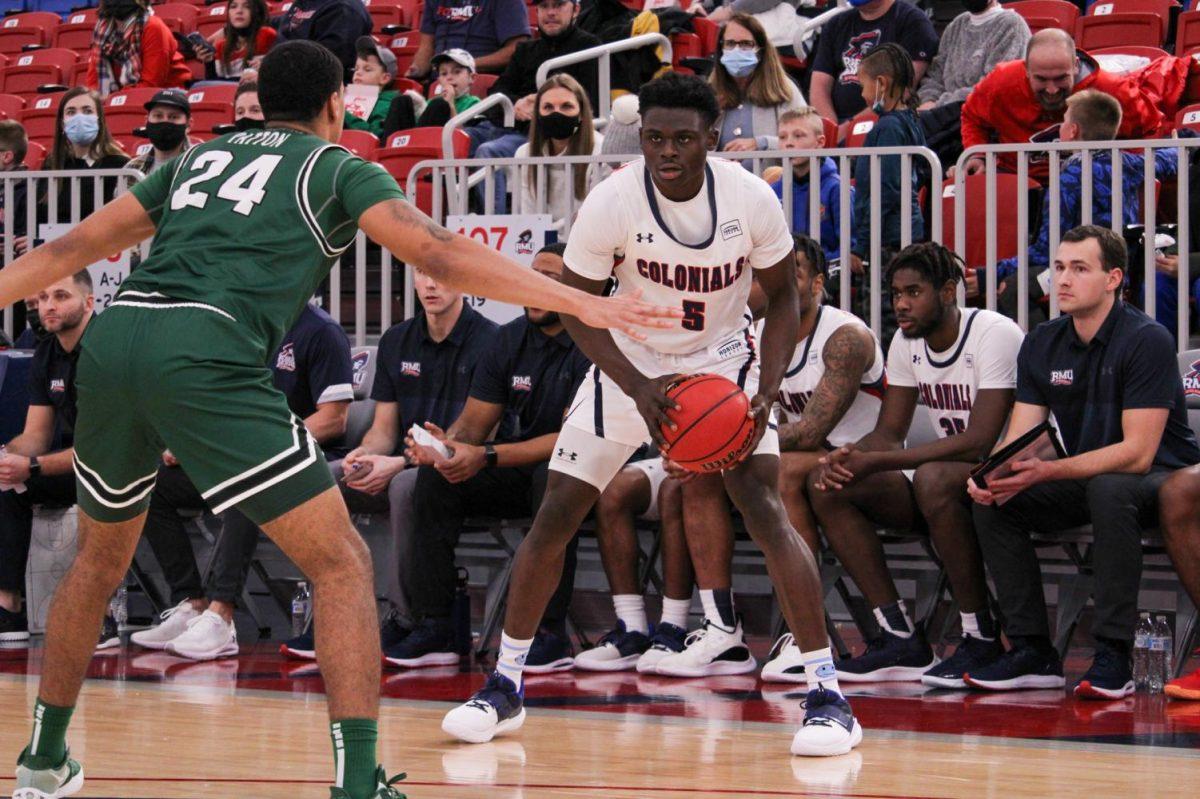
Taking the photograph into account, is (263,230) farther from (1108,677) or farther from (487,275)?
(1108,677)

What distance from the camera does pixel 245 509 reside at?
3840 mm

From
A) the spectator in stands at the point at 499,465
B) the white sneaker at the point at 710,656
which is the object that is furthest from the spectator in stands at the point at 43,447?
the white sneaker at the point at 710,656

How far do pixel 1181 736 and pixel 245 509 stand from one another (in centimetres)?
307

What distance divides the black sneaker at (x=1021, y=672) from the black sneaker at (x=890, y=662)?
298 mm

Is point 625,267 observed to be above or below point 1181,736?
above

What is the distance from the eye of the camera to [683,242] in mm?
5184

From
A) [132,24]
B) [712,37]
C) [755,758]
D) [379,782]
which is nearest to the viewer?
[379,782]

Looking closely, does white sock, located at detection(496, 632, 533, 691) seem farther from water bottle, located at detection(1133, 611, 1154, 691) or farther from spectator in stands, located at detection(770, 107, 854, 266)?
spectator in stands, located at detection(770, 107, 854, 266)

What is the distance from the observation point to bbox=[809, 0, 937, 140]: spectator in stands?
35.1ft

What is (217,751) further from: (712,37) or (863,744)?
(712,37)

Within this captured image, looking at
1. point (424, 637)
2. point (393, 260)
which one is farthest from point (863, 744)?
point (393, 260)

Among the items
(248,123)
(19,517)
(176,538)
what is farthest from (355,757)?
(248,123)

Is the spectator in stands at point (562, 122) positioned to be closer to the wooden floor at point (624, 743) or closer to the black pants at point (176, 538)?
the black pants at point (176, 538)

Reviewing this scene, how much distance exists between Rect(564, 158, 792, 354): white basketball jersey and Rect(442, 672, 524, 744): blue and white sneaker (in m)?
1.16
